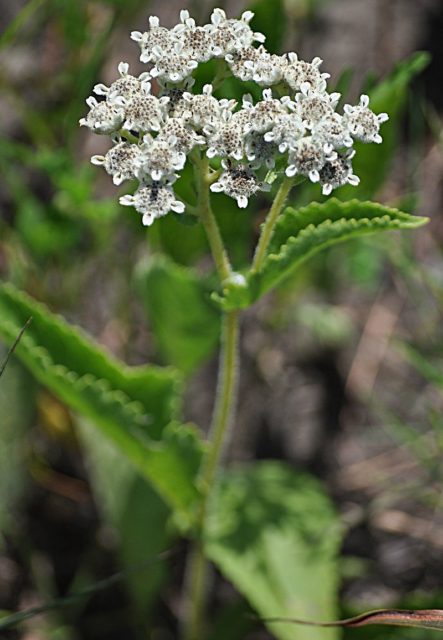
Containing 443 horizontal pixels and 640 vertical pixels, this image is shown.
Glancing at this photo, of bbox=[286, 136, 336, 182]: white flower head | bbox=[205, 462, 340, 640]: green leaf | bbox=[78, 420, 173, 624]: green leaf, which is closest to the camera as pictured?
bbox=[286, 136, 336, 182]: white flower head

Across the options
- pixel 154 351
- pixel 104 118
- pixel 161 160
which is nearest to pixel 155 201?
pixel 161 160

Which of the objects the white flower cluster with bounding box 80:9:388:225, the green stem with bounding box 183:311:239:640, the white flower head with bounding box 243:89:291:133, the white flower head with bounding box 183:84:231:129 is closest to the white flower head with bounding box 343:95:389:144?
the white flower cluster with bounding box 80:9:388:225

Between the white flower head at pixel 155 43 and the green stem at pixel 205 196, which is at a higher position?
the white flower head at pixel 155 43

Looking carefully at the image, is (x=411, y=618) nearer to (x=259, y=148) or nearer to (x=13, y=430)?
(x=259, y=148)

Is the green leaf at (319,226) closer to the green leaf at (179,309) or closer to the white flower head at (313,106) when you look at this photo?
the white flower head at (313,106)

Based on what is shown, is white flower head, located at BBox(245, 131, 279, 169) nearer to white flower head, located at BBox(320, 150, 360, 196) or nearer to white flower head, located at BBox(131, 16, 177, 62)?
white flower head, located at BBox(320, 150, 360, 196)

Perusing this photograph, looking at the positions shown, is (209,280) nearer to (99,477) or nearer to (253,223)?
(253,223)

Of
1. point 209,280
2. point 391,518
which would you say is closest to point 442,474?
point 391,518

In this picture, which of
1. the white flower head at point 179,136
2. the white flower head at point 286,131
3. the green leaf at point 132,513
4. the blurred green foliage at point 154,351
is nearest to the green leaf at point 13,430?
the blurred green foliage at point 154,351
